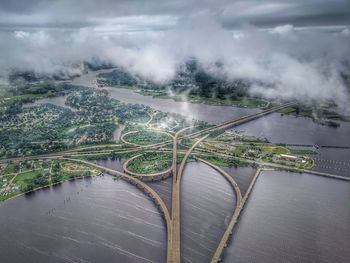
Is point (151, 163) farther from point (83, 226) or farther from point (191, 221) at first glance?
Result: point (83, 226)

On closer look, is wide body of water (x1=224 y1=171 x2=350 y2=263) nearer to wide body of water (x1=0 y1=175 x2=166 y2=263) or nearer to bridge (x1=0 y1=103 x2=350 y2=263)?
bridge (x1=0 y1=103 x2=350 y2=263)

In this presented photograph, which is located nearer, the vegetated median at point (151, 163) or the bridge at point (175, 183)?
the bridge at point (175, 183)

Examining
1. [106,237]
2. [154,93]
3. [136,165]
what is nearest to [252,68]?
[154,93]

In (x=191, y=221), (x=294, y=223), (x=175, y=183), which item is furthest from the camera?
(x=175, y=183)

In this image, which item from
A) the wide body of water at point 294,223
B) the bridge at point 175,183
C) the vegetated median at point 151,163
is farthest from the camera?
the vegetated median at point 151,163

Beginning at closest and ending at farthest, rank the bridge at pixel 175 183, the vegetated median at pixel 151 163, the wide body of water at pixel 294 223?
1. the wide body of water at pixel 294 223
2. the bridge at pixel 175 183
3. the vegetated median at pixel 151 163

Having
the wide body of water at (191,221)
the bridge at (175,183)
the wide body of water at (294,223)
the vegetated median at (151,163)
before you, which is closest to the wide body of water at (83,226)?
the wide body of water at (191,221)

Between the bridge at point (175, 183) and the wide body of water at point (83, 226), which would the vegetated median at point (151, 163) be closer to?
the bridge at point (175, 183)

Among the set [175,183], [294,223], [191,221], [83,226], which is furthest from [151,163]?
[294,223]

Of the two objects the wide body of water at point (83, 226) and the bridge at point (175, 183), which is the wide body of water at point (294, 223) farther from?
the wide body of water at point (83, 226)

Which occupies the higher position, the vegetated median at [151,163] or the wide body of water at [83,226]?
the vegetated median at [151,163]

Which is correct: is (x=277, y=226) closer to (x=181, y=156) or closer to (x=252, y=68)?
(x=181, y=156)
